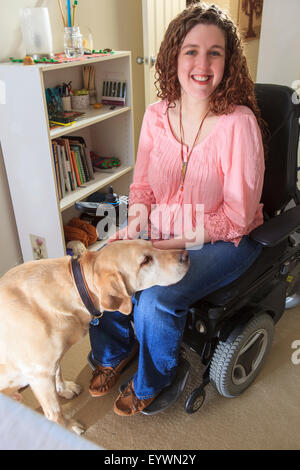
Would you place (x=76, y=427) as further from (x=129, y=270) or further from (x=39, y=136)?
(x=39, y=136)

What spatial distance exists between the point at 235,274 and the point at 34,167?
112 centimetres

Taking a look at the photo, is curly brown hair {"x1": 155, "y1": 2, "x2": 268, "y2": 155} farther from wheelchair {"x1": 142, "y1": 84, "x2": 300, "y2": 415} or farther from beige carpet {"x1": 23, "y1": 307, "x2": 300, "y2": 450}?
beige carpet {"x1": 23, "y1": 307, "x2": 300, "y2": 450}

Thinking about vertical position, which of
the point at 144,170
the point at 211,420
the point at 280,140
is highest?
the point at 280,140

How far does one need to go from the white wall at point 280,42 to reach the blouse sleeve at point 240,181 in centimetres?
123

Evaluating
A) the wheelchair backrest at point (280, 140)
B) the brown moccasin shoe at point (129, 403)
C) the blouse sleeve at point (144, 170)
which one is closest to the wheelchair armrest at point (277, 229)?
the wheelchair backrest at point (280, 140)

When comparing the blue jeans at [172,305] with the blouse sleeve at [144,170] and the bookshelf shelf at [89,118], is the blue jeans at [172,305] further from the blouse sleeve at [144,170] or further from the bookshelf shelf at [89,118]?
the bookshelf shelf at [89,118]

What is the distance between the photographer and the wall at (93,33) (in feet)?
6.11

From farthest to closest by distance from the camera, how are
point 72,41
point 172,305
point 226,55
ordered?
point 72,41 → point 226,55 → point 172,305

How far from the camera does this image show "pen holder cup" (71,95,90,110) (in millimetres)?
2275

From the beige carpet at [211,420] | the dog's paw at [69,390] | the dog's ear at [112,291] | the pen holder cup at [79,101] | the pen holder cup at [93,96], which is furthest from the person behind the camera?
the pen holder cup at [93,96]

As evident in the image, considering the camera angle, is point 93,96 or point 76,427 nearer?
point 76,427

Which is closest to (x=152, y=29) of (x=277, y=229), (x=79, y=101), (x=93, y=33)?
(x=93, y=33)

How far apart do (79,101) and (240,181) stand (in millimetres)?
1383

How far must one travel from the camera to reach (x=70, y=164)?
7.04ft
